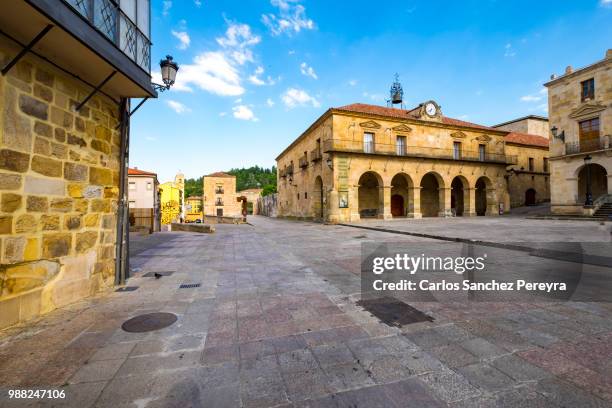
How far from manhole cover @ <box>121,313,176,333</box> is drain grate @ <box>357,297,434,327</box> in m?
2.15

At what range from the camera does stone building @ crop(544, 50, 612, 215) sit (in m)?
17.3

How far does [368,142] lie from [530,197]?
803 inches

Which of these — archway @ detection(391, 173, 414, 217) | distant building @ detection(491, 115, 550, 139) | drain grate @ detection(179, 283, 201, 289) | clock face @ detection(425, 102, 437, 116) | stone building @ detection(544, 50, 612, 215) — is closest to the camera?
drain grate @ detection(179, 283, 201, 289)

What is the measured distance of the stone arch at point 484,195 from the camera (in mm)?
25000

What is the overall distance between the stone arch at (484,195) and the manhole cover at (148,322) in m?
28.1

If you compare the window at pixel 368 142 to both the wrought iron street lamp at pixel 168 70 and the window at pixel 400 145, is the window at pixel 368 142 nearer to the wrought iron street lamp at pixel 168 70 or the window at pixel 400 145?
the window at pixel 400 145

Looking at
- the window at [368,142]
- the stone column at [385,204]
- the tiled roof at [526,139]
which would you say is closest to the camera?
the stone column at [385,204]

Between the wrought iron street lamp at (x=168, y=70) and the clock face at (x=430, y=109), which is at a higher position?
the clock face at (x=430, y=109)

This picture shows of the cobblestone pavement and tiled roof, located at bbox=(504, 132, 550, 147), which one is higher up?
tiled roof, located at bbox=(504, 132, 550, 147)

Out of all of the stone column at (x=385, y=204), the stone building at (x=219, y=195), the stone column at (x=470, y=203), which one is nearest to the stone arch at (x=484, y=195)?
the stone column at (x=470, y=203)

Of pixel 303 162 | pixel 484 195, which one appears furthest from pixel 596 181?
pixel 303 162

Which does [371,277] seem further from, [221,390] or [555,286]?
[221,390]

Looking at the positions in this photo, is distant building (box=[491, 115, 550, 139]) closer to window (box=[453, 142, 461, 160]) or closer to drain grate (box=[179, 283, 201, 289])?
window (box=[453, 142, 461, 160])

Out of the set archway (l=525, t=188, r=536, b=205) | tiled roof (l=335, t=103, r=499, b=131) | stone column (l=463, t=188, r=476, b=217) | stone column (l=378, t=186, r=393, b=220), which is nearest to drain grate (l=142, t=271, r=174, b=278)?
stone column (l=378, t=186, r=393, b=220)
